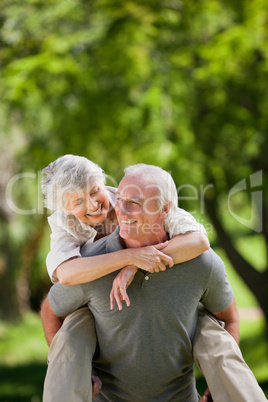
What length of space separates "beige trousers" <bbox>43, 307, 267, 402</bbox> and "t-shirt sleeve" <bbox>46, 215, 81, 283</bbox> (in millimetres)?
173

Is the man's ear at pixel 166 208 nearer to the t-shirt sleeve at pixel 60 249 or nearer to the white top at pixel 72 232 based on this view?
the white top at pixel 72 232

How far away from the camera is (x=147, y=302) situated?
182 centimetres

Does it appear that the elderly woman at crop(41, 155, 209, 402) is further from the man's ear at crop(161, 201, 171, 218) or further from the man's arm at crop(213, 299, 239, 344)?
the man's arm at crop(213, 299, 239, 344)

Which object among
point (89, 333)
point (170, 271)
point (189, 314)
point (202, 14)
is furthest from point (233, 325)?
point (202, 14)

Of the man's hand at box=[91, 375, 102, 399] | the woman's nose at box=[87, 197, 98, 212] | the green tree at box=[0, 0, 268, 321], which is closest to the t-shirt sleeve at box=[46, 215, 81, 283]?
the woman's nose at box=[87, 197, 98, 212]

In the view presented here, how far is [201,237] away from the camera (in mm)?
1814

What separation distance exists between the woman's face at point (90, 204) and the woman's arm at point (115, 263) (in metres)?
0.25

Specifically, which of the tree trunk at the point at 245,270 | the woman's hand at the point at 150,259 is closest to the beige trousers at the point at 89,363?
the woman's hand at the point at 150,259

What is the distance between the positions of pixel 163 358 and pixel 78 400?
0.30 meters

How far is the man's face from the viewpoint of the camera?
1807mm

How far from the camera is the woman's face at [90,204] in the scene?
6.44 feet

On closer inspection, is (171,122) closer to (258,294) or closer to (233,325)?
(258,294)

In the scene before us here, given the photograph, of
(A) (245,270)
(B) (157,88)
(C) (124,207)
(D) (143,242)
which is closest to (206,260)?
(D) (143,242)

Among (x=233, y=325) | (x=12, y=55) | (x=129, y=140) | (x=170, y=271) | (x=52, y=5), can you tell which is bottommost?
(x=233, y=325)
